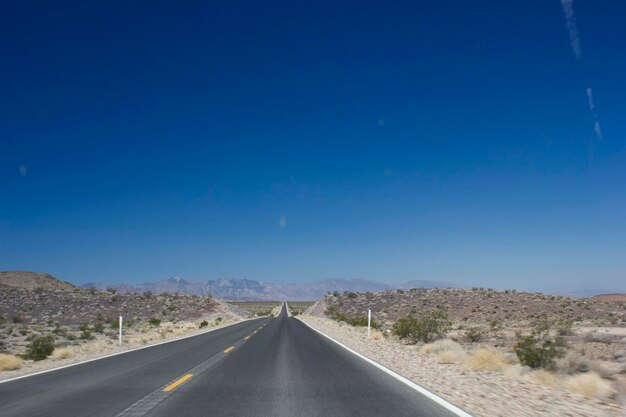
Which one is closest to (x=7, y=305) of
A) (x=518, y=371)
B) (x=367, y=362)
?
(x=367, y=362)

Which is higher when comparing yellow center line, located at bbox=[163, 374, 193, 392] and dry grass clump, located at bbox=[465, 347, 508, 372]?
yellow center line, located at bbox=[163, 374, 193, 392]

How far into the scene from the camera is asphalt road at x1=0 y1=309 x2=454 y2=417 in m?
7.58

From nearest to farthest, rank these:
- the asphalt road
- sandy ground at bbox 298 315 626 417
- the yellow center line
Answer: the asphalt road, sandy ground at bbox 298 315 626 417, the yellow center line

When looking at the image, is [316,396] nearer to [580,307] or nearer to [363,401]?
[363,401]

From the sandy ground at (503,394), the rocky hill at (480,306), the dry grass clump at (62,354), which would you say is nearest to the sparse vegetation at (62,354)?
the dry grass clump at (62,354)

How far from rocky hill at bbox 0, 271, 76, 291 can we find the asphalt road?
98552 mm

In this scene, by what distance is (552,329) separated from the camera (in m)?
34.7

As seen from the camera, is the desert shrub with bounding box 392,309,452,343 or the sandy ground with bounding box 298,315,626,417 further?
the desert shrub with bounding box 392,309,452,343

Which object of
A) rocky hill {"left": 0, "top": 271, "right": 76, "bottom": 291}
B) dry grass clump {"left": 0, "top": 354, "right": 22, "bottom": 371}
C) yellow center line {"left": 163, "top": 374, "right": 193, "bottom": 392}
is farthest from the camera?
rocky hill {"left": 0, "top": 271, "right": 76, "bottom": 291}

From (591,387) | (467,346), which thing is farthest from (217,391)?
(467,346)

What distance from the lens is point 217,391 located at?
9.34 metres

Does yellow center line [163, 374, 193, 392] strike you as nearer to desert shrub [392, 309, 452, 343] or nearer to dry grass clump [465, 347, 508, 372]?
dry grass clump [465, 347, 508, 372]

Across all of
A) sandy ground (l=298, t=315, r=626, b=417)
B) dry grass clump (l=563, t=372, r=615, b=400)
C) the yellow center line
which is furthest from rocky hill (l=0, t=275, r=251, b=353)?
dry grass clump (l=563, t=372, r=615, b=400)

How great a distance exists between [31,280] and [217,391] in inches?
4397
